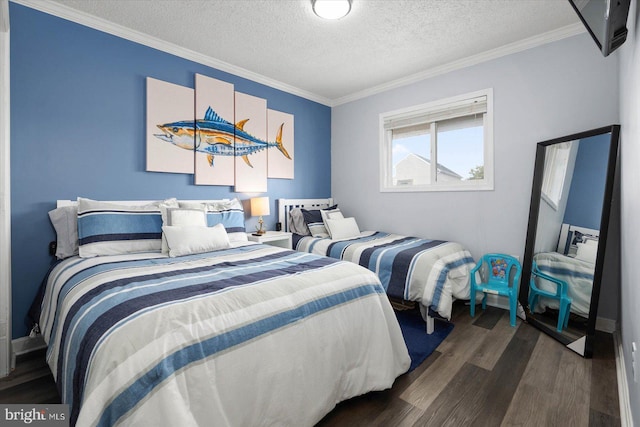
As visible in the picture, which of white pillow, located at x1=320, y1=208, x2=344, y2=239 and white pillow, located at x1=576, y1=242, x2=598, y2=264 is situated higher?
white pillow, located at x1=320, y1=208, x2=344, y2=239

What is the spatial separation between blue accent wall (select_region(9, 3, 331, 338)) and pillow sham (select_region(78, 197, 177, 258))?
1.10 feet

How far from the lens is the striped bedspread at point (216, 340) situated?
3.24 feet

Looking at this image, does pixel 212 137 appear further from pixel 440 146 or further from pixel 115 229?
pixel 440 146

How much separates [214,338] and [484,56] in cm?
359

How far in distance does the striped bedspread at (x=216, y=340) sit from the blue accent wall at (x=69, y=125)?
0.62 m

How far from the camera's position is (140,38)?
2.75 m

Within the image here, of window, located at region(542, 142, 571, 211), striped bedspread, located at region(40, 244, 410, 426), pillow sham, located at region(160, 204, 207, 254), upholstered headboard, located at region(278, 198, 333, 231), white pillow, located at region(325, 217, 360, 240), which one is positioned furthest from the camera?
upholstered headboard, located at region(278, 198, 333, 231)

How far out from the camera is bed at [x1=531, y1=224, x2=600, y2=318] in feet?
7.34

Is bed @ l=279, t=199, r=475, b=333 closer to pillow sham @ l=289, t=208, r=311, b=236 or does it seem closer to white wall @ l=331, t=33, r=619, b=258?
pillow sham @ l=289, t=208, r=311, b=236

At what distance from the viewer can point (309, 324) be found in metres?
1.43

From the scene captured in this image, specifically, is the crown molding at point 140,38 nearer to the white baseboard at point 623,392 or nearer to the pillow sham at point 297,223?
the pillow sham at point 297,223

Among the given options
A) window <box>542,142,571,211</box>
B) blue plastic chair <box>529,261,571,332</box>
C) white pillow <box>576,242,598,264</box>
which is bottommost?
blue plastic chair <box>529,261,571,332</box>

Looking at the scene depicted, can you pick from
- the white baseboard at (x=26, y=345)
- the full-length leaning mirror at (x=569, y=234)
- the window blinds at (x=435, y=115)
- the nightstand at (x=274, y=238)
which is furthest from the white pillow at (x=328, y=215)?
the white baseboard at (x=26, y=345)

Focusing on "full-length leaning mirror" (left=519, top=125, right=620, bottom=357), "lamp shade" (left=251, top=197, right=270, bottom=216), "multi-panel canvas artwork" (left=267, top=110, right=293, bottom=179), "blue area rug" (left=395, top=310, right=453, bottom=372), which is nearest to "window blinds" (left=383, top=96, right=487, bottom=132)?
"full-length leaning mirror" (left=519, top=125, right=620, bottom=357)
